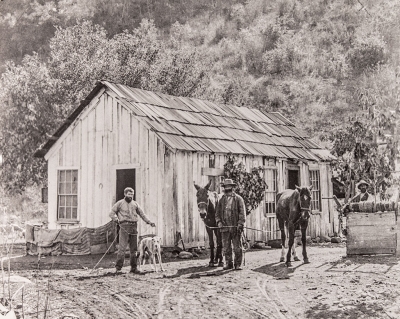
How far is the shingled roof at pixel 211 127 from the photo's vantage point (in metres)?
14.4

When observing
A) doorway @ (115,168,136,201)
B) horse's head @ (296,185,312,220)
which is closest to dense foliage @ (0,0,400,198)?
horse's head @ (296,185,312,220)

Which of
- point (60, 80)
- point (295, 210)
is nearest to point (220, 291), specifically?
point (295, 210)

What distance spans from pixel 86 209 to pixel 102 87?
127 inches

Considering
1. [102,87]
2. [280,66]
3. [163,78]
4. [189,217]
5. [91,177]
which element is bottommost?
[189,217]

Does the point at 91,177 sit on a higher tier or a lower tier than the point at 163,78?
lower

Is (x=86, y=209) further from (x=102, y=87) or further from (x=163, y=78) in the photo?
(x=163, y=78)

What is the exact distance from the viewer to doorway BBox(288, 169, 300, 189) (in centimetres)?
1759

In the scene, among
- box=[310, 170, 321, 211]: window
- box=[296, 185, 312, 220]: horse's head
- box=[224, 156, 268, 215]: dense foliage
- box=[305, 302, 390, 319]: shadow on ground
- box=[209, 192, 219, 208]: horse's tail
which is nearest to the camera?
box=[305, 302, 390, 319]: shadow on ground

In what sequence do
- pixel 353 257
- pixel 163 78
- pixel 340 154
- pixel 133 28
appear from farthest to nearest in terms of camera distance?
pixel 163 78 → pixel 340 154 → pixel 353 257 → pixel 133 28

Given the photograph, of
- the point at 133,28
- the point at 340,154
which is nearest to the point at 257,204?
the point at 340,154

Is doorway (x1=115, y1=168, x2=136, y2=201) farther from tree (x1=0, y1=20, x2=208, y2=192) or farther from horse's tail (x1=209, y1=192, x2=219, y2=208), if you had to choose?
horse's tail (x1=209, y1=192, x2=219, y2=208)

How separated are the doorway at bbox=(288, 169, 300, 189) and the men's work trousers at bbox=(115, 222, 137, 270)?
7777mm

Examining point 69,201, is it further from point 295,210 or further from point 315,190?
point 315,190

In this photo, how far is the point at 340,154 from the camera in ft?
58.1
